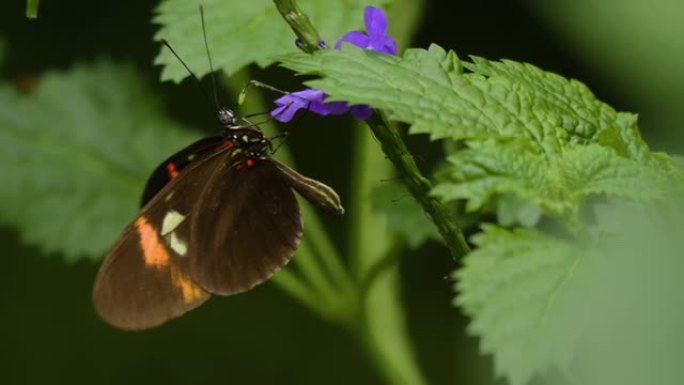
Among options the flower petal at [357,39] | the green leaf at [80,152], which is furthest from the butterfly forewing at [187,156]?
the green leaf at [80,152]

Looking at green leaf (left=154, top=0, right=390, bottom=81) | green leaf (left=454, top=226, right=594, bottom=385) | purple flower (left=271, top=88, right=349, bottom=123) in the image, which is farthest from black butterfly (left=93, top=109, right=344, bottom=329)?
green leaf (left=454, top=226, right=594, bottom=385)

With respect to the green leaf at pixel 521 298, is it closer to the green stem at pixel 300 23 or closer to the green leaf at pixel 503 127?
the green leaf at pixel 503 127

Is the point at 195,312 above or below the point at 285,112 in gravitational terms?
below

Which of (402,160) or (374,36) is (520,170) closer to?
(402,160)

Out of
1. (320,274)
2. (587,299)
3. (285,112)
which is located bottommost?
(320,274)

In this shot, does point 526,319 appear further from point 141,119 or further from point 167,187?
point 141,119

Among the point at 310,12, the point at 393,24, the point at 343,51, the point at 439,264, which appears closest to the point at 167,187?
the point at 310,12

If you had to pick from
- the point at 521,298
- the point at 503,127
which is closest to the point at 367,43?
the point at 503,127

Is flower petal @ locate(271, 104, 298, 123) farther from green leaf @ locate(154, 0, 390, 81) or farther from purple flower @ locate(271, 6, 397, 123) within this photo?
green leaf @ locate(154, 0, 390, 81)

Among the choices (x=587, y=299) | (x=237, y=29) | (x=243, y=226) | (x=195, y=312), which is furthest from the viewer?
(x=195, y=312)
